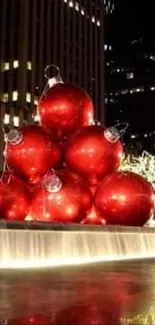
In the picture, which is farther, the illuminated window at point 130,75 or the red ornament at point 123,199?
the illuminated window at point 130,75

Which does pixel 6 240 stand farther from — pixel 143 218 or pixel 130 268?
pixel 143 218

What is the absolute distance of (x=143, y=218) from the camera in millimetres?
Result: 10664

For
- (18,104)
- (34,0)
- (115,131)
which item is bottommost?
(18,104)

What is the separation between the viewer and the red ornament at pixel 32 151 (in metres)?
10.2

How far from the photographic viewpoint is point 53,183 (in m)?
9.88

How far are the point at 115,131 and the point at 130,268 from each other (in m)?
3.15

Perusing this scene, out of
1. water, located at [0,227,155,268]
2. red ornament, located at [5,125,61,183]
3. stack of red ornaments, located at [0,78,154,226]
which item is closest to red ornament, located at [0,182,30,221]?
stack of red ornaments, located at [0,78,154,226]

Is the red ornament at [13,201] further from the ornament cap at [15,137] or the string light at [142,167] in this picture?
the string light at [142,167]

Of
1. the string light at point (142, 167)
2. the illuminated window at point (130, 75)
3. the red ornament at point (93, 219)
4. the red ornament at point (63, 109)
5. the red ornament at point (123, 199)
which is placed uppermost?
the red ornament at point (63, 109)

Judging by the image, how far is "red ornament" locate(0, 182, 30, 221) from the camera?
10.0 metres

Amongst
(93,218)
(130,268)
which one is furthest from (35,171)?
(130,268)

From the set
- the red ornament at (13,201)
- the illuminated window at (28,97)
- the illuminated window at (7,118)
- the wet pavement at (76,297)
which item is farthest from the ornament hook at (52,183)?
the illuminated window at (28,97)

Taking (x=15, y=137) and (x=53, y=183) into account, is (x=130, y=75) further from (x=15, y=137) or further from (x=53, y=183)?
(x=53, y=183)

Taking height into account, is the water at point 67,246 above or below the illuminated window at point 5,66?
below
